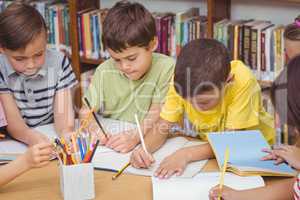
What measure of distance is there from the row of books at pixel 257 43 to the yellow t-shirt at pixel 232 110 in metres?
0.80

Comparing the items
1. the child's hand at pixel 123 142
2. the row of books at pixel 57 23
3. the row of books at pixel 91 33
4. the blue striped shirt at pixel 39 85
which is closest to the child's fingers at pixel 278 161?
the child's hand at pixel 123 142

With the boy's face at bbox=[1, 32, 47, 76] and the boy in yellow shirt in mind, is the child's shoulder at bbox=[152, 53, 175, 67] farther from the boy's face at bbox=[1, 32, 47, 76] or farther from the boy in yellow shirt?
the boy's face at bbox=[1, 32, 47, 76]

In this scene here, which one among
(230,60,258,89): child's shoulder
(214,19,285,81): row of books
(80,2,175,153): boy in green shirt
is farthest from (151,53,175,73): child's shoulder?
(214,19,285,81): row of books

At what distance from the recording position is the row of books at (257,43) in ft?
8.22

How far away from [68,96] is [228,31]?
1040mm

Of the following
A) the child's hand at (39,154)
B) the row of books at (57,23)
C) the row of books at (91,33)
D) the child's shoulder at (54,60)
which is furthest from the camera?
the row of books at (57,23)

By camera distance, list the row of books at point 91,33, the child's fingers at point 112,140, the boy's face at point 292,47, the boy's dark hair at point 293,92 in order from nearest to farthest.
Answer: the boy's dark hair at point 293,92 → the child's fingers at point 112,140 → the boy's face at point 292,47 → the row of books at point 91,33

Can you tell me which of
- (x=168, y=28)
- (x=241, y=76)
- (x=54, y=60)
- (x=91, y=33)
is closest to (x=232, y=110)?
(x=241, y=76)

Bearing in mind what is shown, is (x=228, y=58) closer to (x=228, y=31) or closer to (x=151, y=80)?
(x=151, y=80)

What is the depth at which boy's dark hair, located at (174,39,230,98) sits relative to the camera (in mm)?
1466

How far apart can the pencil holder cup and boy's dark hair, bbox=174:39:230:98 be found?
0.38m

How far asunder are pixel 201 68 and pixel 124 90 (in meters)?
0.57

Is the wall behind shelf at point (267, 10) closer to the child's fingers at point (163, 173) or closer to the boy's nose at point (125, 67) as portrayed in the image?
the boy's nose at point (125, 67)

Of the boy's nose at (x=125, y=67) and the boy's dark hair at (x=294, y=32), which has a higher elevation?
the boy's dark hair at (x=294, y=32)
